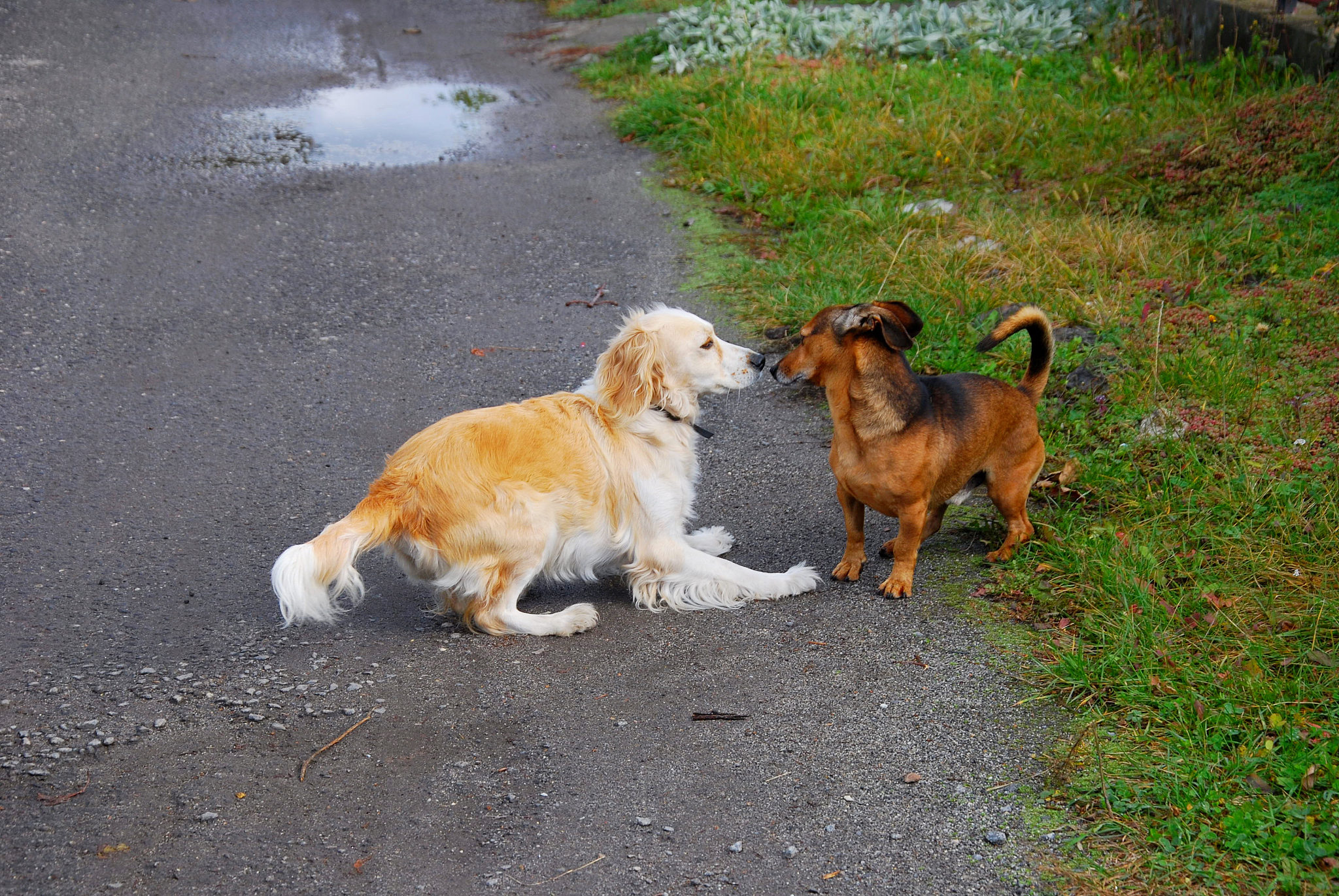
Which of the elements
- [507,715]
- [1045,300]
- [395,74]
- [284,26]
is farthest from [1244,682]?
[284,26]

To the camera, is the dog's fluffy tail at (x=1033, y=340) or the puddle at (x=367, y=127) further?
the puddle at (x=367, y=127)

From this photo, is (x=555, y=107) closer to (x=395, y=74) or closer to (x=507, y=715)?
(x=395, y=74)

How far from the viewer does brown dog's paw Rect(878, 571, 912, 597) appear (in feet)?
Answer: 12.6

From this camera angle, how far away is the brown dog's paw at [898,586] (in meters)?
3.85

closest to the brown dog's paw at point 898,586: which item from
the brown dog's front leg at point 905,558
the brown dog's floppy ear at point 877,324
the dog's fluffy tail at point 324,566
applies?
the brown dog's front leg at point 905,558

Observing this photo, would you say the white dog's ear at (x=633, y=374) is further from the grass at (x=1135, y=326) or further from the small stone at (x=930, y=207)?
the small stone at (x=930, y=207)

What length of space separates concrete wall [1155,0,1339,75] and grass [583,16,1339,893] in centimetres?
26

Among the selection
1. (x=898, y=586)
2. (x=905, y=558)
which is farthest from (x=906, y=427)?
(x=898, y=586)

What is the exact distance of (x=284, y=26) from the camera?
46.0 ft

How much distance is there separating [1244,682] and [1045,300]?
119 inches

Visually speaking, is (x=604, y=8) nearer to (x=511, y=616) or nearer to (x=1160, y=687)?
(x=511, y=616)

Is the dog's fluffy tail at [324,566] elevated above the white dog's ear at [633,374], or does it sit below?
below

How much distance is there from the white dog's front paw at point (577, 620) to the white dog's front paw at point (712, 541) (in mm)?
591

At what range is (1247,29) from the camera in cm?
843
